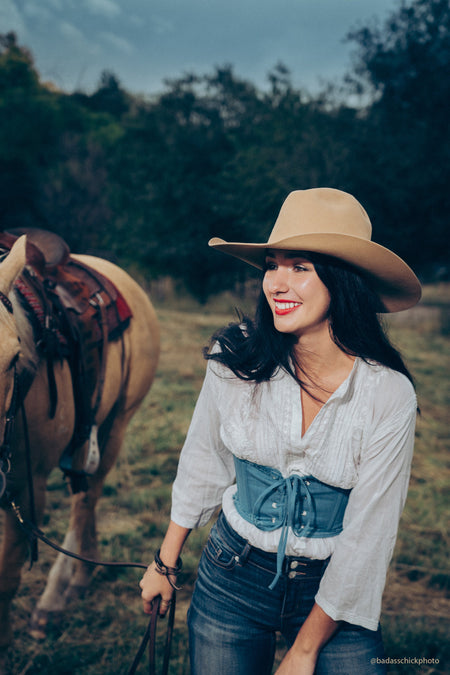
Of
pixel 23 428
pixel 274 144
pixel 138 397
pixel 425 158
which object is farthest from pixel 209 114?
pixel 23 428

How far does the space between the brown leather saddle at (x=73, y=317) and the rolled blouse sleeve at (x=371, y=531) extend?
1.36m

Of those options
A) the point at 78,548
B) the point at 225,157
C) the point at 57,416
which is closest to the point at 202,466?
the point at 57,416

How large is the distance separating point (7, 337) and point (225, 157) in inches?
803

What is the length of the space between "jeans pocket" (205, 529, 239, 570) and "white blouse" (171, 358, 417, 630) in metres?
0.07

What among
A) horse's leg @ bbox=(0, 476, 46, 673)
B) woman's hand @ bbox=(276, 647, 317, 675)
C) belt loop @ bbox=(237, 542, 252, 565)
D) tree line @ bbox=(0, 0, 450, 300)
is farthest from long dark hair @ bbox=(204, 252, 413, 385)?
tree line @ bbox=(0, 0, 450, 300)

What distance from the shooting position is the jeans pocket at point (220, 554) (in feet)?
4.95

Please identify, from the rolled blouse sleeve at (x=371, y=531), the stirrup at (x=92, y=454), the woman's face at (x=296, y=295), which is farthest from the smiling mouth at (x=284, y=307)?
the stirrup at (x=92, y=454)

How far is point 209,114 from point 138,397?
20659 millimetres

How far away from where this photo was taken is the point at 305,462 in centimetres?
146

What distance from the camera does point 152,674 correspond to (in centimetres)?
150

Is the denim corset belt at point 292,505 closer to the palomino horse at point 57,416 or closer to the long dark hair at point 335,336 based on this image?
the long dark hair at point 335,336

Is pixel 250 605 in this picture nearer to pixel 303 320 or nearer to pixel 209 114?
pixel 303 320

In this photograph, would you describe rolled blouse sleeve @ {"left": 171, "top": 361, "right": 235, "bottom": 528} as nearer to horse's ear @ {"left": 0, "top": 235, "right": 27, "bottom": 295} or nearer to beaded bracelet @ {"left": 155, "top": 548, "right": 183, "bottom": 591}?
beaded bracelet @ {"left": 155, "top": 548, "right": 183, "bottom": 591}

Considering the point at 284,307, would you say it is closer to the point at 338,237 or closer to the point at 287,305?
the point at 287,305
